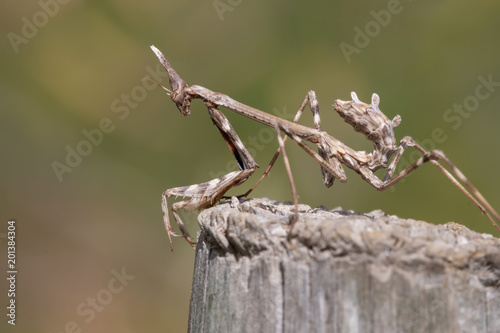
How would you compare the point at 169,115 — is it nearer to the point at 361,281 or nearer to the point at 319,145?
the point at 319,145

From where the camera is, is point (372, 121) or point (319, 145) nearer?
point (372, 121)

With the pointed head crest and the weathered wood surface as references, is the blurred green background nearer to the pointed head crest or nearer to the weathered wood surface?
the pointed head crest

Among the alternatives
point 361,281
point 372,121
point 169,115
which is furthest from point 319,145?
point 169,115

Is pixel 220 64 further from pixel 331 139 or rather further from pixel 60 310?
pixel 60 310

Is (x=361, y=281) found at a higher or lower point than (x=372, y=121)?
lower

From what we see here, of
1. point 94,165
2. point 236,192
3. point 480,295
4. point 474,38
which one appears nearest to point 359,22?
point 474,38

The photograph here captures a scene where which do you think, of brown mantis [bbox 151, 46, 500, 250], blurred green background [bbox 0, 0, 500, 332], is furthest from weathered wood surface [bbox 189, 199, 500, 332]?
blurred green background [bbox 0, 0, 500, 332]

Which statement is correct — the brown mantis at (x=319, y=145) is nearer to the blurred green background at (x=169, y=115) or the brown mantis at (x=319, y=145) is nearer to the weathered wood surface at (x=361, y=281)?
the blurred green background at (x=169, y=115)
